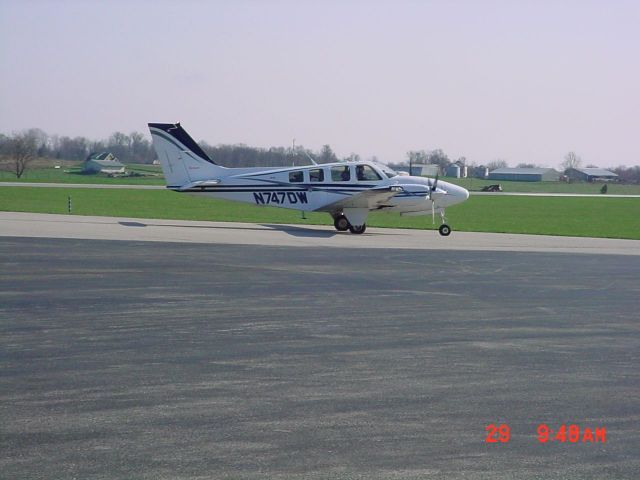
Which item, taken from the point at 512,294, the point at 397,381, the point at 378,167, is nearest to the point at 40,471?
the point at 397,381

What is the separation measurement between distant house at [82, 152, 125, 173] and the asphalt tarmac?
104620mm

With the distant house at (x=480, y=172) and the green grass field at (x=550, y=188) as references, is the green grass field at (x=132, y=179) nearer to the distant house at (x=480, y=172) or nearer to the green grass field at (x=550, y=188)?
the green grass field at (x=550, y=188)

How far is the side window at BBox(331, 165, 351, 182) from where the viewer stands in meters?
30.9

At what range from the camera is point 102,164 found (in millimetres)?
126312

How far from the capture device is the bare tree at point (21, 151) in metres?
116

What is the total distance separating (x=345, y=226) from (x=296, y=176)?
2.61 meters

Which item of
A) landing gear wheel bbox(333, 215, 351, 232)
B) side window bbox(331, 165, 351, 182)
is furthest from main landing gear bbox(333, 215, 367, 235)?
side window bbox(331, 165, 351, 182)

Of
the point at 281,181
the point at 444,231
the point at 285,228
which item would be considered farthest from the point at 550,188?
the point at 281,181

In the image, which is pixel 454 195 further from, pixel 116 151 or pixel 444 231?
pixel 116 151

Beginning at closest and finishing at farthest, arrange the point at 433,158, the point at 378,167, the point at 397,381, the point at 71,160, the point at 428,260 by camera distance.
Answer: the point at 397,381, the point at 428,260, the point at 378,167, the point at 433,158, the point at 71,160

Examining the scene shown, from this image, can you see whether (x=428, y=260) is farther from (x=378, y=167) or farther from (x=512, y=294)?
(x=378, y=167)

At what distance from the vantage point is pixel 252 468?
6664 millimetres

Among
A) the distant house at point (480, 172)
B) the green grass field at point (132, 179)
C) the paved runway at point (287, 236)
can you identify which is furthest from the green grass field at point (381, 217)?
the distant house at point (480, 172)

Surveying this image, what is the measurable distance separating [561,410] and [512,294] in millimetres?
8457
